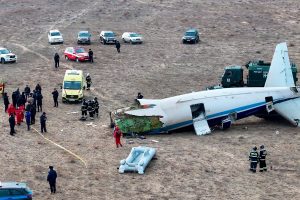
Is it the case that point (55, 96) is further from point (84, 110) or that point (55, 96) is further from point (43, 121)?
point (43, 121)

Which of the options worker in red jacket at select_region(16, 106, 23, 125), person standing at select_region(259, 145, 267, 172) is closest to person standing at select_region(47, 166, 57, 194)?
person standing at select_region(259, 145, 267, 172)

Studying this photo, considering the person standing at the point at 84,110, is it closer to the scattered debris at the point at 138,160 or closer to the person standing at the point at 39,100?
the person standing at the point at 39,100

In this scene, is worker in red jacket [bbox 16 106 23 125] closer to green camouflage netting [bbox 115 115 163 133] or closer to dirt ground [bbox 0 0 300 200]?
dirt ground [bbox 0 0 300 200]

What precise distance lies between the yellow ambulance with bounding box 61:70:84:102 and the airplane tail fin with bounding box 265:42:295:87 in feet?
47.6

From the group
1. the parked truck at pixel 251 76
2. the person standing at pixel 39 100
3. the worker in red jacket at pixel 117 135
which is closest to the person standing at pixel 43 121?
the person standing at pixel 39 100

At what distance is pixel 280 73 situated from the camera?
44594 millimetres

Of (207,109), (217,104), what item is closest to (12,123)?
(207,109)

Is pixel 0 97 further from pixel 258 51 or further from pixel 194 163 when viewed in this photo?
pixel 258 51

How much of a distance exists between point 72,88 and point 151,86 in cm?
875

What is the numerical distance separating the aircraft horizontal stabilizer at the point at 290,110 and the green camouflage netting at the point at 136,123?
836 centimetres

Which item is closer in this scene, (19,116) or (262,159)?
(262,159)

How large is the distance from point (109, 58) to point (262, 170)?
1332 inches

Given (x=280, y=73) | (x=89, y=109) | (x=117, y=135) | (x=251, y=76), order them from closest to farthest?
(x=117, y=135) < (x=89, y=109) < (x=280, y=73) < (x=251, y=76)

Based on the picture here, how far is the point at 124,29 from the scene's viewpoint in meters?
81.0
